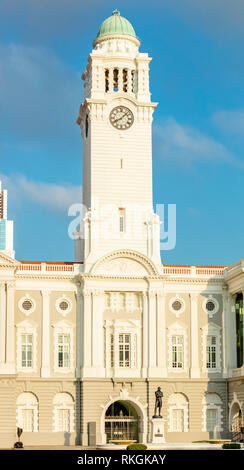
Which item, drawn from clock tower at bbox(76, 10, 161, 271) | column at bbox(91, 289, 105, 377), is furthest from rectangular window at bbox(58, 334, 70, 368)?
clock tower at bbox(76, 10, 161, 271)

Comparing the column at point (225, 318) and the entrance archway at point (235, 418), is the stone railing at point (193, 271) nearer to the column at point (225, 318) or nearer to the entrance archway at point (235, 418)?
the column at point (225, 318)

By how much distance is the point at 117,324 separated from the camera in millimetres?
73750

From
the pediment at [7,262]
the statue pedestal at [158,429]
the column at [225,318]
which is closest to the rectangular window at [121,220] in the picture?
the column at [225,318]

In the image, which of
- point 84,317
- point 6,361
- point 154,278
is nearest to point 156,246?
point 154,278

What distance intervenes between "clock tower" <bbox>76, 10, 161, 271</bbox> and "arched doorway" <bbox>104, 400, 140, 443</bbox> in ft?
37.0

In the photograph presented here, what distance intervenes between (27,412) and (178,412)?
11452mm

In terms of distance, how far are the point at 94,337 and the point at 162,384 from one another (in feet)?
20.4

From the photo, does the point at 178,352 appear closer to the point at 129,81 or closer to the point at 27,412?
the point at 27,412

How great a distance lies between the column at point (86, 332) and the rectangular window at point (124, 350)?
99.5 inches

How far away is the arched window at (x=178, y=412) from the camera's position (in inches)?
2901

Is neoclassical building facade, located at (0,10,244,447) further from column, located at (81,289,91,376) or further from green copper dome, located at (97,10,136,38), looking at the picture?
green copper dome, located at (97,10,136,38)

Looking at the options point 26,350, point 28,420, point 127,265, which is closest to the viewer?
point 28,420

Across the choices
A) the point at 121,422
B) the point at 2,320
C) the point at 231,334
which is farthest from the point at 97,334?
the point at 231,334

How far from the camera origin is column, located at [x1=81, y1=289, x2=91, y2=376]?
72.5m
